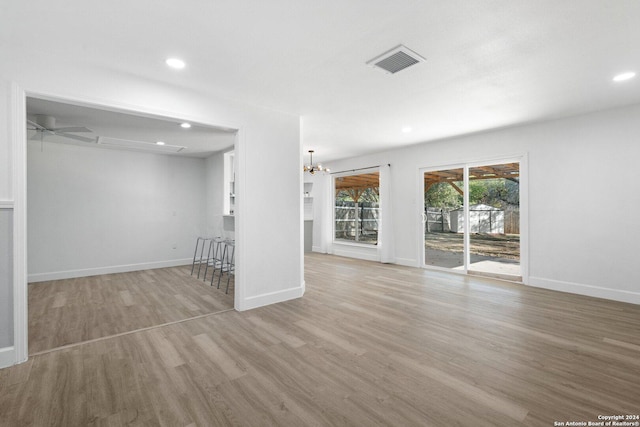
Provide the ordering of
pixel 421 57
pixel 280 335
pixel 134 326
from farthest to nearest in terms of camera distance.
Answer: pixel 134 326
pixel 280 335
pixel 421 57

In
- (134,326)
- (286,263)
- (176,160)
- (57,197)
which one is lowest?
(134,326)

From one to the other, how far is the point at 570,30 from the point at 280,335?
11.5 feet

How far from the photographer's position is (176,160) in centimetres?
665

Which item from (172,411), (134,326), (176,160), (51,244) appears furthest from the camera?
(176,160)

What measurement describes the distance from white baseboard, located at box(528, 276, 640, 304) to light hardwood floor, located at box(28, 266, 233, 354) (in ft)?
15.3

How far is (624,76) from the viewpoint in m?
3.04

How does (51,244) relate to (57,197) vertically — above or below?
below

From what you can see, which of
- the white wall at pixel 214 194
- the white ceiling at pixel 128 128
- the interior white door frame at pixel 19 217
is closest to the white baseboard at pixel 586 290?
the white ceiling at pixel 128 128

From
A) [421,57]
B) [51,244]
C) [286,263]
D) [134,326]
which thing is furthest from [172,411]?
[51,244]

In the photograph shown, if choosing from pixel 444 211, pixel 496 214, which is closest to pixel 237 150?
pixel 444 211

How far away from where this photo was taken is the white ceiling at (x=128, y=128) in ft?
12.1

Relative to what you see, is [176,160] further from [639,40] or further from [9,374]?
[639,40]

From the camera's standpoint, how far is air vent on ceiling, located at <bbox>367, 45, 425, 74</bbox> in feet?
8.25

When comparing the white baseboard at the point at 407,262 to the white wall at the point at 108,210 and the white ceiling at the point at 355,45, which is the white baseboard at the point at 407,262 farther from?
the white wall at the point at 108,210
